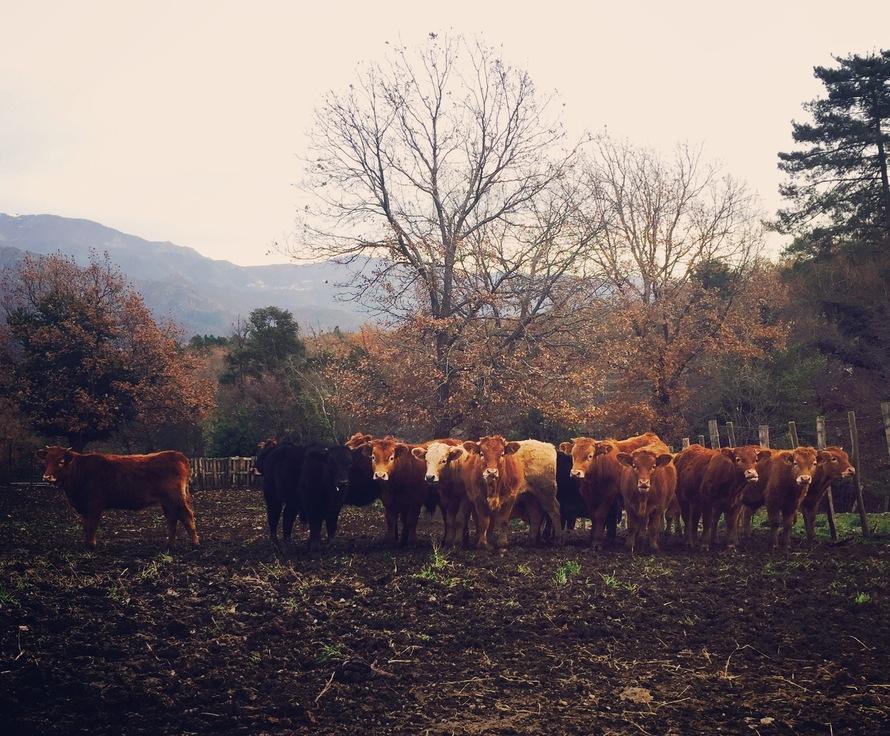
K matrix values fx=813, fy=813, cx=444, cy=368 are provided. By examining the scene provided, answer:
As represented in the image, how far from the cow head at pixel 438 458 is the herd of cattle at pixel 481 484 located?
2 cm

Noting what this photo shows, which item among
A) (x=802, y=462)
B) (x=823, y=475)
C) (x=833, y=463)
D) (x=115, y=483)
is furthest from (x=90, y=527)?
(x=833, y=463)

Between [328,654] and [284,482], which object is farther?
[284,482]

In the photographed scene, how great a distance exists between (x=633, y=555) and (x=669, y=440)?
19.1m

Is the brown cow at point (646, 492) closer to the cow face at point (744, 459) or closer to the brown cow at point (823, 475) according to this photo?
the cow face at point (744, 459)

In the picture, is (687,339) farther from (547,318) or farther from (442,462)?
(442,462)

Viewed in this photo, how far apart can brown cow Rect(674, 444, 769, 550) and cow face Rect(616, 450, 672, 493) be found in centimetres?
102

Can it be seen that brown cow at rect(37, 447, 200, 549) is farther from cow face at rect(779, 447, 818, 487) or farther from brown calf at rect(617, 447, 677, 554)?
cow face at rect(779, 447, 818, 487)

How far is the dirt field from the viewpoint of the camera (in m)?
6.03

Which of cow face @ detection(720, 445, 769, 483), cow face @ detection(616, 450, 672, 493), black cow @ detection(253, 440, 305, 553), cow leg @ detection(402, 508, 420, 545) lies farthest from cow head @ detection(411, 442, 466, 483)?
cow face @ detection(720, 445, 769, 483)

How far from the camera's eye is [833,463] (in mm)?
13664

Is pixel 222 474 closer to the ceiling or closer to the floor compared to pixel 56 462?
closer to the floor

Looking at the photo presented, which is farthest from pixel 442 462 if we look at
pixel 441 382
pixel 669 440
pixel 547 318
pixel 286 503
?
pixel 669 440

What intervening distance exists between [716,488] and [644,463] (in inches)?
63.7

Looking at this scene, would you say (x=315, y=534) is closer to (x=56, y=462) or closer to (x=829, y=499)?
(x=56, y=462)
